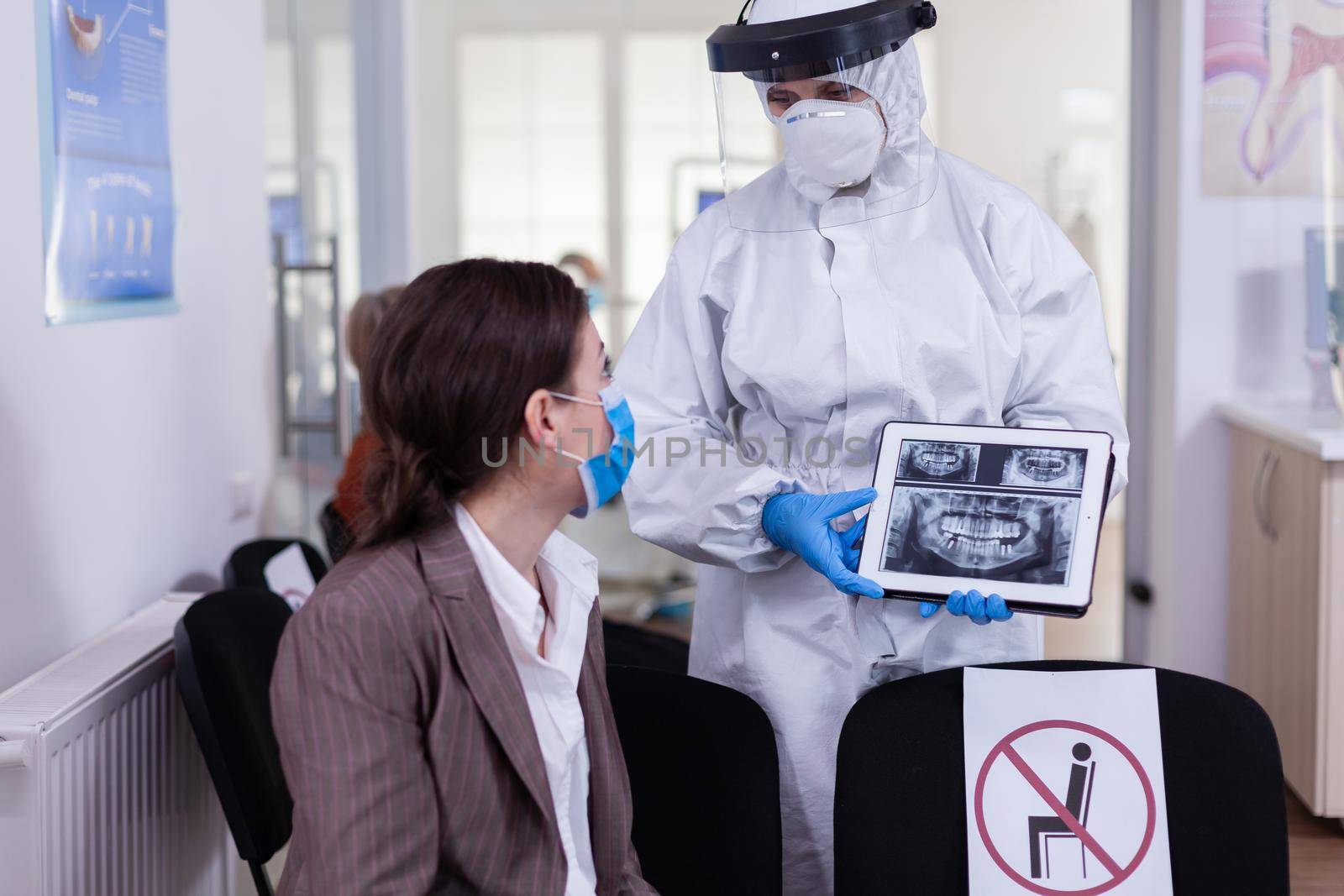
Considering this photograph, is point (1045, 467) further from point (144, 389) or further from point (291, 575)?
point (291, 575)

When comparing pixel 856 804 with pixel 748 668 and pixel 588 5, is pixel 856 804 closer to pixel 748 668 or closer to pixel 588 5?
pixel 748 668

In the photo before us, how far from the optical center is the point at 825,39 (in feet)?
4.63

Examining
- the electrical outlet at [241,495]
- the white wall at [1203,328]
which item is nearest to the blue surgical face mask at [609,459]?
the electrical outlet at [241,495]

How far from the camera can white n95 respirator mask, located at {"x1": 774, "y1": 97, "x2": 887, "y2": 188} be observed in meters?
1.48

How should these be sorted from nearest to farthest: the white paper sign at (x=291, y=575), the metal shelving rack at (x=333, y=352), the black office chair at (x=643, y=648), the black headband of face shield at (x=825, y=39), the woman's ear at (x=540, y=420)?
the woman's ear at (x=540, y=420) → the black headband of face shield at (x=825, y=39) → the black office chair at (x=643, y=648) → the white paper sign at (x=291, y=575) → the metal shelving rack at (x=333, y=352)

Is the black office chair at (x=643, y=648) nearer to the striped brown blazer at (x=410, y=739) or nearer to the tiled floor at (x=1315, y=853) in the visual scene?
the striped brown blazer at (x=410, y=739)

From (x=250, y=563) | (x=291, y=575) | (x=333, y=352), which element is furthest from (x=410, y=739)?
(x=333, y=352)

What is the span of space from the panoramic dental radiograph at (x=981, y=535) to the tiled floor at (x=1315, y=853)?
1391mm

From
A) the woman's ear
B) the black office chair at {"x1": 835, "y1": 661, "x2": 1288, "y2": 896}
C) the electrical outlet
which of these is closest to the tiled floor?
the black office chair at {"x1": 835, "y1": 661, "x2": 1288, "y2": 896}

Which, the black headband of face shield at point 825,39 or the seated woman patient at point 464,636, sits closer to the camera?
the seated woman patient at point 464,636

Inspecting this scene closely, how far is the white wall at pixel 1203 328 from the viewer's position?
10.2ft

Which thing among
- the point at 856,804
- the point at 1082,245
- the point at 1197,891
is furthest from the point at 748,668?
the point at 1082,245

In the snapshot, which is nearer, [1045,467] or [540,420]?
[540,420]

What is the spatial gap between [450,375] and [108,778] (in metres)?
0.88
